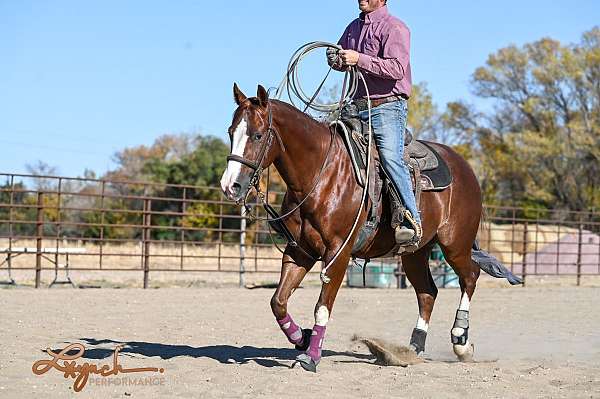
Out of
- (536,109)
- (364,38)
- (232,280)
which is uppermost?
(536,109)

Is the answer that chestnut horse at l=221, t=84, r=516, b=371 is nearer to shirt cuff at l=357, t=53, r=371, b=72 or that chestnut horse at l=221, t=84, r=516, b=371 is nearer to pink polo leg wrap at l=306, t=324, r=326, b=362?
pink polo leg wrap at l=306, t=324, r=326, b=362

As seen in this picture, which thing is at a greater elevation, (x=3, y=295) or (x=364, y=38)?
(x=364, y=38)

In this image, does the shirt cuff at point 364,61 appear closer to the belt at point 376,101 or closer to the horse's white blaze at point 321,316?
the belt at point 376,101

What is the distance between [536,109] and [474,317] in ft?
107

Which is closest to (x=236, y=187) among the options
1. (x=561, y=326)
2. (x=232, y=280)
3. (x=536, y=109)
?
(x=561, y=326)

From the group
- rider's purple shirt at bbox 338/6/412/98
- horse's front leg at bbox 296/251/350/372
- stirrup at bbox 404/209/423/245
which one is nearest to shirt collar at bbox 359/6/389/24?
rider's purple shirt at bbox 338/6/412/98

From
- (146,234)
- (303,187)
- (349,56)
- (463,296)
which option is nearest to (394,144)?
(349,56)

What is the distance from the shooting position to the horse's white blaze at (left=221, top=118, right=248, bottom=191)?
5.14 meters

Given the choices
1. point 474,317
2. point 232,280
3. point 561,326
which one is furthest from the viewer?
point 232,280

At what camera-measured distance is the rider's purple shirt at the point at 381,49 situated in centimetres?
596

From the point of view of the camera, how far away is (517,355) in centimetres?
715

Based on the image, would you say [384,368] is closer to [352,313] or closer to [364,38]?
[364,38]

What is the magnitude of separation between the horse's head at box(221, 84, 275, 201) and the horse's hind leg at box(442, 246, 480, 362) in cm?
233

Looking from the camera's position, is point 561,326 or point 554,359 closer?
point 554,359
